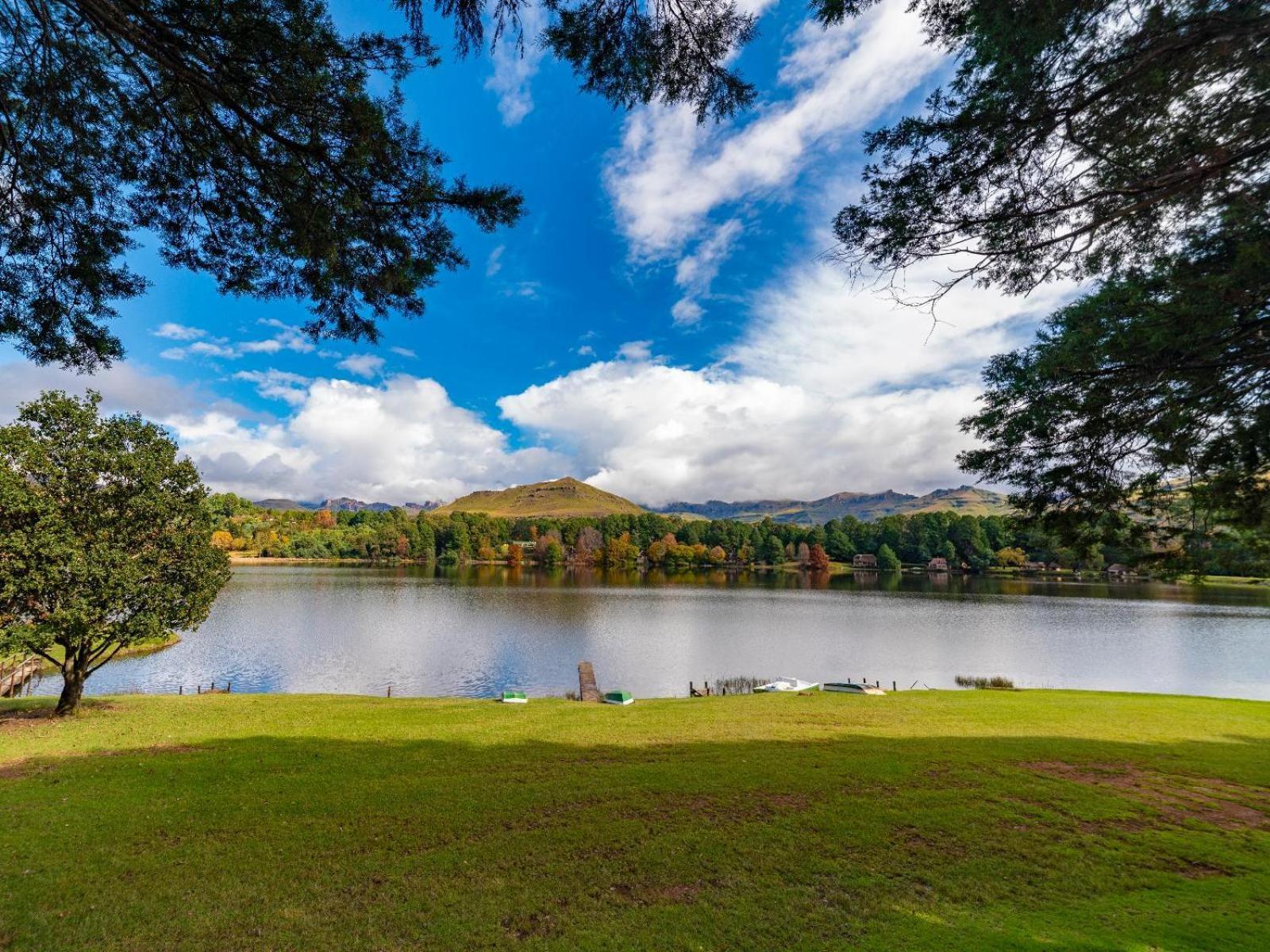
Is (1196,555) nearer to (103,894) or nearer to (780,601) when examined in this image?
(103,894)

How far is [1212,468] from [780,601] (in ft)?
197

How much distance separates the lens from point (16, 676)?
24.6m

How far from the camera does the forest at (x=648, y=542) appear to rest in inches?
5103

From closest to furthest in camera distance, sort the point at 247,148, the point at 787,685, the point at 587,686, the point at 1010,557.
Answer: the point at 247,148, the point at 587,686, the point at 787,685, the point at 1010,557

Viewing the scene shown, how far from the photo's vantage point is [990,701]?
18797 millimetres

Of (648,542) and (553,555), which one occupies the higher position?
(648,542)

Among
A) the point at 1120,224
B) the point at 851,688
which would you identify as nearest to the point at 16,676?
the point at 851,688

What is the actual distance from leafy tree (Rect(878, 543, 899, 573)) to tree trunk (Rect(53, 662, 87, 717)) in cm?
13735

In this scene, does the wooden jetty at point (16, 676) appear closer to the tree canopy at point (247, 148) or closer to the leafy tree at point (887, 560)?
the tree canopy at point (247, 148)

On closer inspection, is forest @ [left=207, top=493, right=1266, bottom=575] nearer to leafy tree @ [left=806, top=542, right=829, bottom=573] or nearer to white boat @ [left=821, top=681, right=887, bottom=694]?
leafy tree @ [left=806, top=542, right=829, bottom=573]

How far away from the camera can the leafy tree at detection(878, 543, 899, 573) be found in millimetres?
130875

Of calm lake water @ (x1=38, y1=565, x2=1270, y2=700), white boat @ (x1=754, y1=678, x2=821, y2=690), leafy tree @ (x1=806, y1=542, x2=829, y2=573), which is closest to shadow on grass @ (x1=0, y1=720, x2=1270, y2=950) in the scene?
white boat @ (x1=754, y1=678, x2=821, y2=690)

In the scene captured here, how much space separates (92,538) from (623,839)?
49.0 ft

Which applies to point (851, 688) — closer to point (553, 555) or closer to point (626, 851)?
point (626, 851)
